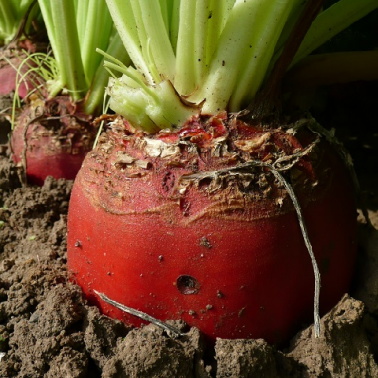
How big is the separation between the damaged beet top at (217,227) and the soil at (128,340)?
61mm

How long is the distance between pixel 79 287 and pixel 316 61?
0.88m

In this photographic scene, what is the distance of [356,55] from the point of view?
1502 mm

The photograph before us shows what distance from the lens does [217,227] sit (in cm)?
132

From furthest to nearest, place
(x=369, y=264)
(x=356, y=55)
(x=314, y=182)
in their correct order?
(x=369, y=264), (x=356, y=55), (x=314, y=182)

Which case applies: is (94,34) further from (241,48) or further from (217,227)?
(217,227)

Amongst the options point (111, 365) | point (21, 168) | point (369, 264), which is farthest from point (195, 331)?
point (21, 168)

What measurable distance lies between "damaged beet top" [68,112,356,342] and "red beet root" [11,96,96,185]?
1.95 feet

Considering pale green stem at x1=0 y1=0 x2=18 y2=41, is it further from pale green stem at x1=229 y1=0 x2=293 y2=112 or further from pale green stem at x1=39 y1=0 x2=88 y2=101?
pale green stem at x1=229 y1=0 x2=293 y2=112

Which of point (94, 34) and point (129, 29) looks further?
point (94, 34)

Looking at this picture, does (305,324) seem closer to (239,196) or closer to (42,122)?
(239,196)

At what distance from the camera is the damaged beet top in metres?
1.33

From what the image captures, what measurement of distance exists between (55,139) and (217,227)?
936 mm

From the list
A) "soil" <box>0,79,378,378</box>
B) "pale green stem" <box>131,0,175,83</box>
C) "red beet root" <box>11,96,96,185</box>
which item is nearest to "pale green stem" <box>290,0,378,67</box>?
"pale green stem" <box>131,0,175,83</box>

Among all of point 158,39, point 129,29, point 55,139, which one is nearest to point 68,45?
point 55,139
